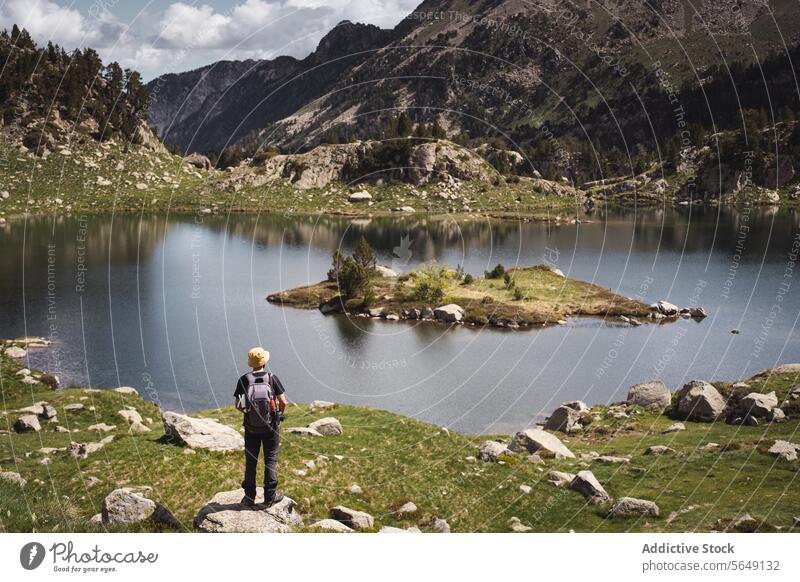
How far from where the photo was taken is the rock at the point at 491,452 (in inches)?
1125

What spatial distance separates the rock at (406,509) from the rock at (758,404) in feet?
63.1

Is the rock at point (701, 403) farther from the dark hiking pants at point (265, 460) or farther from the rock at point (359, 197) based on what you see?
the rock at point (359, 197)

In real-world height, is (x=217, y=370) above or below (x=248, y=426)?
below

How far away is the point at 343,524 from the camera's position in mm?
19984

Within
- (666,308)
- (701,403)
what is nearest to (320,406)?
(701,403)

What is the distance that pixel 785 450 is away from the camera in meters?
27.1

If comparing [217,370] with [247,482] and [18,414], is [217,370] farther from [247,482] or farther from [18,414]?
[247,482]

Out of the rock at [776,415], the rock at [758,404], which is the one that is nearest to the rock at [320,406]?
the rock at [758,404]

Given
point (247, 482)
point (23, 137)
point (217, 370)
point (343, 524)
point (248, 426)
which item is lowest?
point (217, 370)

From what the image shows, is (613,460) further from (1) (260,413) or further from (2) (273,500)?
(1) (260,413)

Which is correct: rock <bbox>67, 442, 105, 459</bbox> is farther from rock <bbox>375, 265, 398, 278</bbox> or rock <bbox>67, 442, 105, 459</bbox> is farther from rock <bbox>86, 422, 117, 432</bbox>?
rock <bbox>375, 265, 398, 278</bbox>

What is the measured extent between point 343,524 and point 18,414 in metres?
19.7

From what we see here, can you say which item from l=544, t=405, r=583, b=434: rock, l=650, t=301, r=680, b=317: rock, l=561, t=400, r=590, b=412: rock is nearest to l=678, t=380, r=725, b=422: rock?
l=561, t=400, r=590, b=412: rock
